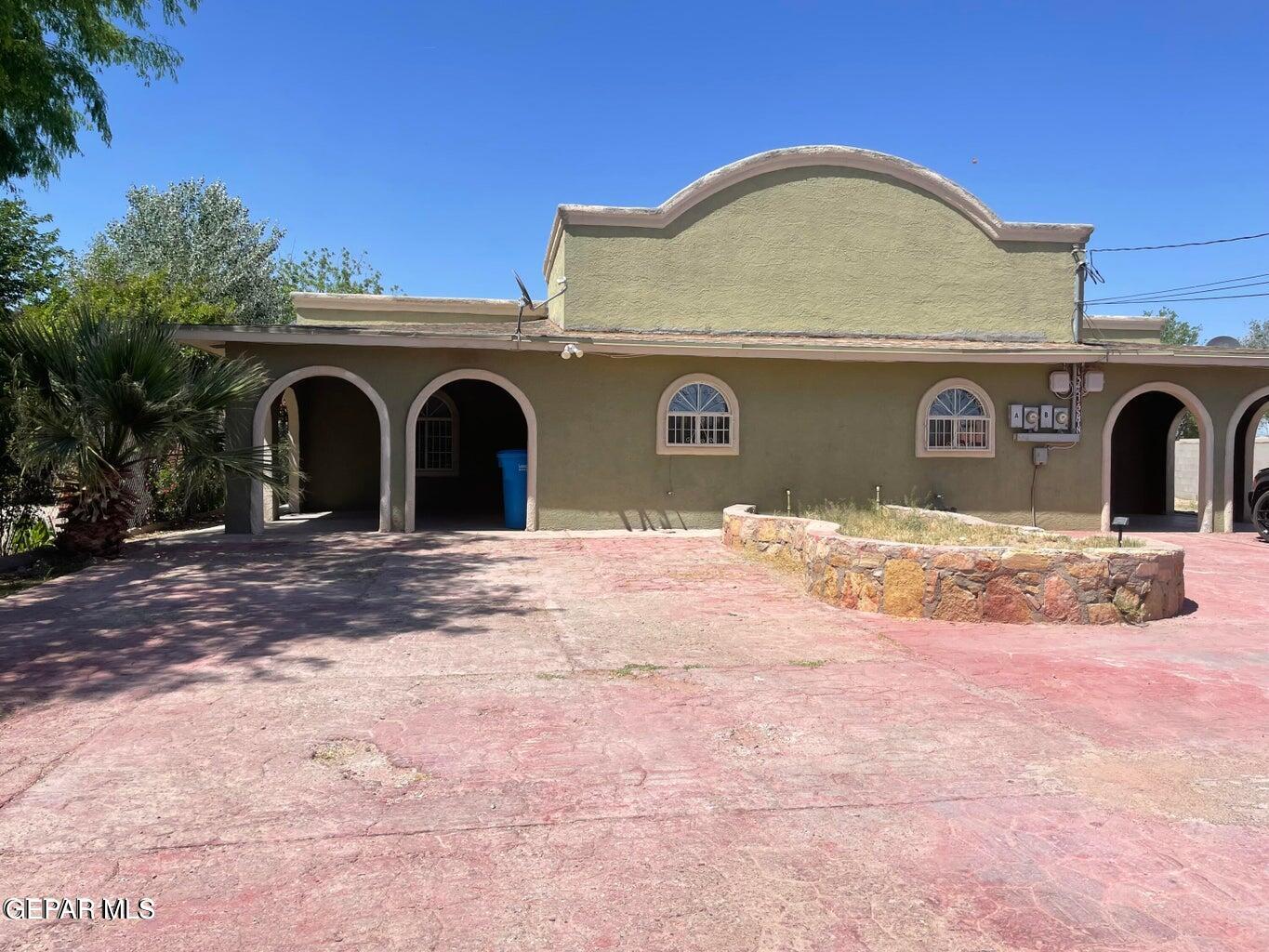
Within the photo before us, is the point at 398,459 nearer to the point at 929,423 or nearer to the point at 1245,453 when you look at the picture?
the point at 929,423

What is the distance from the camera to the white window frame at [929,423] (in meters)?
14.4

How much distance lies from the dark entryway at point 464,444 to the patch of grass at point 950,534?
8944 millimetres

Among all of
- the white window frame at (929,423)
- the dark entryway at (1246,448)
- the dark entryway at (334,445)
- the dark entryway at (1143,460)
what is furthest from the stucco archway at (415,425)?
the dark entryway at (1246,448)

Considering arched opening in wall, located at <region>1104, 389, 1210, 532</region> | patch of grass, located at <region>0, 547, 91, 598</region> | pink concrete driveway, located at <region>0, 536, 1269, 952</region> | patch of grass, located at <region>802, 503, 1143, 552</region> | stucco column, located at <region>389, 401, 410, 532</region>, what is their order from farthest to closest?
arched opening in wall, located at <region>1104, 389, 1210, 532</region> → stucco column, located at <region>389, 401, 410, 532</region> → patch of grass, located at <region>0, 547, 91, 598</region> → patch of grass, located at <region>802, 503, 1143, 552</region> → pink concrete driveway, located at <region>0, 536, 1269, 952</region>

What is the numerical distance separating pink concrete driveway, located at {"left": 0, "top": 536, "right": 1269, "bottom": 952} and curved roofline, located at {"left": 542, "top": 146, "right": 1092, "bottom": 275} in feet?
30.9

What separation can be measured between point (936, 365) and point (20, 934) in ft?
47.3

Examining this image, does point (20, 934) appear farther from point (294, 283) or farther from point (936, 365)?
point (294, 283)

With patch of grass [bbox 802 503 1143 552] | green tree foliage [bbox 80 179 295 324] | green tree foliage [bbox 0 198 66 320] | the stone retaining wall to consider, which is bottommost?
the stone retaining wall

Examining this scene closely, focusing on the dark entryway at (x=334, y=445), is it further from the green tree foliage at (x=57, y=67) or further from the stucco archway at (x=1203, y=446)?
the stucco archway at (x=1203, y=446)

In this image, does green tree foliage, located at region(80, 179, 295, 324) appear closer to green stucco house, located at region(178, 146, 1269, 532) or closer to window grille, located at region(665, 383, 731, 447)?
green stucco house, located at region(178, 146, 1269, 532)

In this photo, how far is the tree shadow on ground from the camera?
5480mm

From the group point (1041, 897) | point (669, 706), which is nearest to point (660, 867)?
point (1041, 897)

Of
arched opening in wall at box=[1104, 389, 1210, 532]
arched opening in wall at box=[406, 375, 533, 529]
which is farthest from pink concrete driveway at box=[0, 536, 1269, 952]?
arched opening in wall at box=[1104, 389, 1210, 532]

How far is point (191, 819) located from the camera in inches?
132
